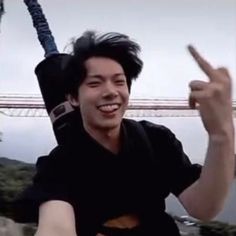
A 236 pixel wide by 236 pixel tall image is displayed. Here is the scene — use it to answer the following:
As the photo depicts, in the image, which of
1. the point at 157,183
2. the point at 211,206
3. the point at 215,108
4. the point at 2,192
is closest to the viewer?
the point at 215,108

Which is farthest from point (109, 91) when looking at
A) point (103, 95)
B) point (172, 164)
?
point (172, 164)

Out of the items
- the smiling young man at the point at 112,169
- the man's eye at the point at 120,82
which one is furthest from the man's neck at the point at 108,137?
the man's eye at the point at 120,82

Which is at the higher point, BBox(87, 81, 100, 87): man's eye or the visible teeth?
BBox(87, 81, 100, 87): man's eye

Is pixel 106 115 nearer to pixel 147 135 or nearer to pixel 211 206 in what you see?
pixel 147 135

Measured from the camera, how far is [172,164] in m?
1.43

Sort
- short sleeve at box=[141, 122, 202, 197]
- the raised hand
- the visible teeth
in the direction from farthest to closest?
1. short sleeve at box=[141, 122, 202, 197]
2. the visible teeth
3. the raised hand

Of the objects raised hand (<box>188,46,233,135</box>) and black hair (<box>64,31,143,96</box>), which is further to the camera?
black hair (<box>64,31,143,96</box>)

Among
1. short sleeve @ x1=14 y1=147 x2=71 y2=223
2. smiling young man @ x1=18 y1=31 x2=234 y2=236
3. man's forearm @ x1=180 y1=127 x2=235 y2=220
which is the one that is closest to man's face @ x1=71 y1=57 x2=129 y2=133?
smiling young man @ x1=18 y1=31 x2=234 y2=236

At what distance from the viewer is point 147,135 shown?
143cm

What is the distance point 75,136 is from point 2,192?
13.8 ft

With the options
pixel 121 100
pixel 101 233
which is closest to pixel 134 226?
pixel 101 233

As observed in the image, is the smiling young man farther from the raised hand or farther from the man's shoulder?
the raised hand

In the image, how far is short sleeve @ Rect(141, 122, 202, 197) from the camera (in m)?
1.43

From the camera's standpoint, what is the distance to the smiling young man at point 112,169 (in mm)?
1316
